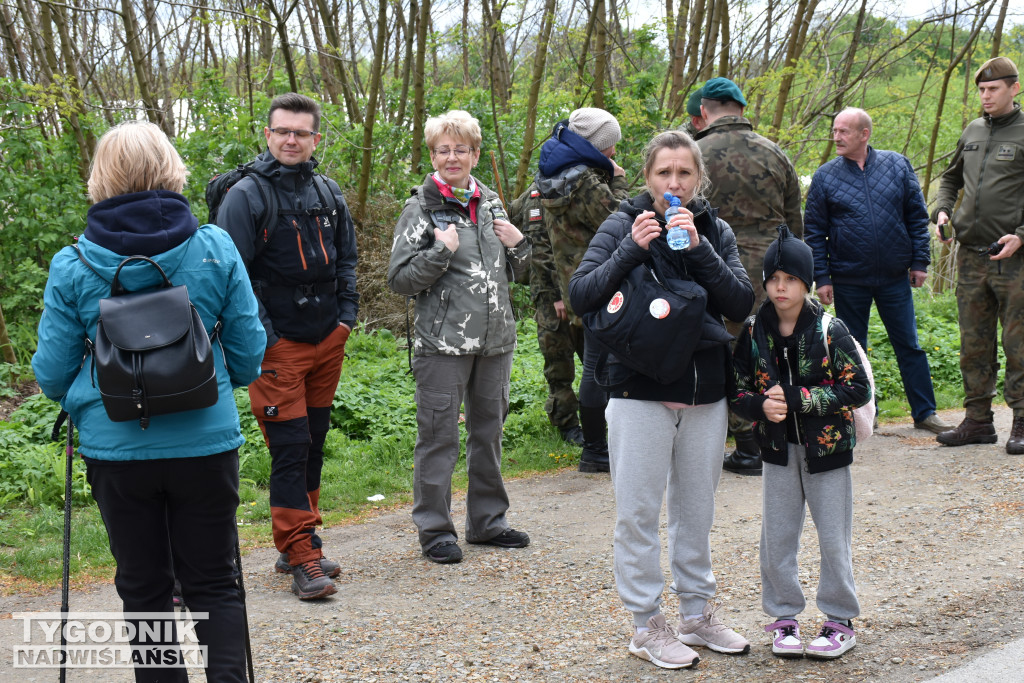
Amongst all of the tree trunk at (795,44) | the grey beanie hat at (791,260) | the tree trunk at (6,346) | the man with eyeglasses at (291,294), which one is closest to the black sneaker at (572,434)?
the man with eyeglasses at (291,294)

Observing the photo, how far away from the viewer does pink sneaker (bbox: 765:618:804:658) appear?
3744mm

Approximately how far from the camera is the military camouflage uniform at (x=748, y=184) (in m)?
6.19

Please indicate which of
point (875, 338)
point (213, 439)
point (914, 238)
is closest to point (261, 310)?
point (213, 439)

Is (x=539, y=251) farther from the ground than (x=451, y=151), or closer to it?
closer to it

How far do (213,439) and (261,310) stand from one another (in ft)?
5.10

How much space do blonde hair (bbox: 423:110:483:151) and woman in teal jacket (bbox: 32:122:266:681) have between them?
1936 millimetres

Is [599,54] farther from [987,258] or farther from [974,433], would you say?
[974,433]

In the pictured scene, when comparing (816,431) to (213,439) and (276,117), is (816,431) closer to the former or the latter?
(213,439)

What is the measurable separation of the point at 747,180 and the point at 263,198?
3.20 metres

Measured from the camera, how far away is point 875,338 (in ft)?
33.9

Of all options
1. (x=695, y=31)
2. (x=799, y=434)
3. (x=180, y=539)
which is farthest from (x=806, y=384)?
(x=695, y=31)

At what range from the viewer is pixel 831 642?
3.71 meters

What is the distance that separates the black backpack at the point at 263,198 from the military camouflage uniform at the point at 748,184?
266 centimetres

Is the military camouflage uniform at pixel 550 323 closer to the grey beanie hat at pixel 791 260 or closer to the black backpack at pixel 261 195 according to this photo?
the black backpack at pixel 261 195
